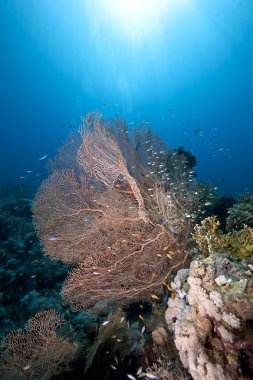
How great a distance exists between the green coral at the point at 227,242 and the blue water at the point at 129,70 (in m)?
39.1

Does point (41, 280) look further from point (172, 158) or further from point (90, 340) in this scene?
point (172, 158)

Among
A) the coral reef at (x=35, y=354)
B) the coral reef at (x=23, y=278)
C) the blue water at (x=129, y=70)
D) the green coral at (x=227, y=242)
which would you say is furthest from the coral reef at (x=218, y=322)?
the blue water at (x=129, y=70)

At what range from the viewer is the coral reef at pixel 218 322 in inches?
98.3

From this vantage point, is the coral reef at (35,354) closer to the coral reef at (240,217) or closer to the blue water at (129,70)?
the coral reef at (240,217)

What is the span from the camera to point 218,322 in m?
2.75

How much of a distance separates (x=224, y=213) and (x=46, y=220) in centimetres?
561

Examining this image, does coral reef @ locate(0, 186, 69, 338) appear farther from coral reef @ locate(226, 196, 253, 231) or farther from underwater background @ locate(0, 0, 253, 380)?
coral reef @ locate(226, 196, 253, 231)

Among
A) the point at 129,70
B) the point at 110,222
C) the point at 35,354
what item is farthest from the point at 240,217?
the point at 129,70

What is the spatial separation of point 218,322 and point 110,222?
3.74 meters

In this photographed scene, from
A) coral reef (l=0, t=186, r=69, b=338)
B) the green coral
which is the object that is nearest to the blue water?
A: coral reef (l=0, t=186, r=69, b=338)

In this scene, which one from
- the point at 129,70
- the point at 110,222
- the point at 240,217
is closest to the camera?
the point at 240,217

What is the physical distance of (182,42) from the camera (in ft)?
284

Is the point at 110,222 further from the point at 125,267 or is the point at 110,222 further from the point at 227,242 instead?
the point at 227,242

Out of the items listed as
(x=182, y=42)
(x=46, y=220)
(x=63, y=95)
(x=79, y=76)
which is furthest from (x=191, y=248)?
(x=63, y=95)
